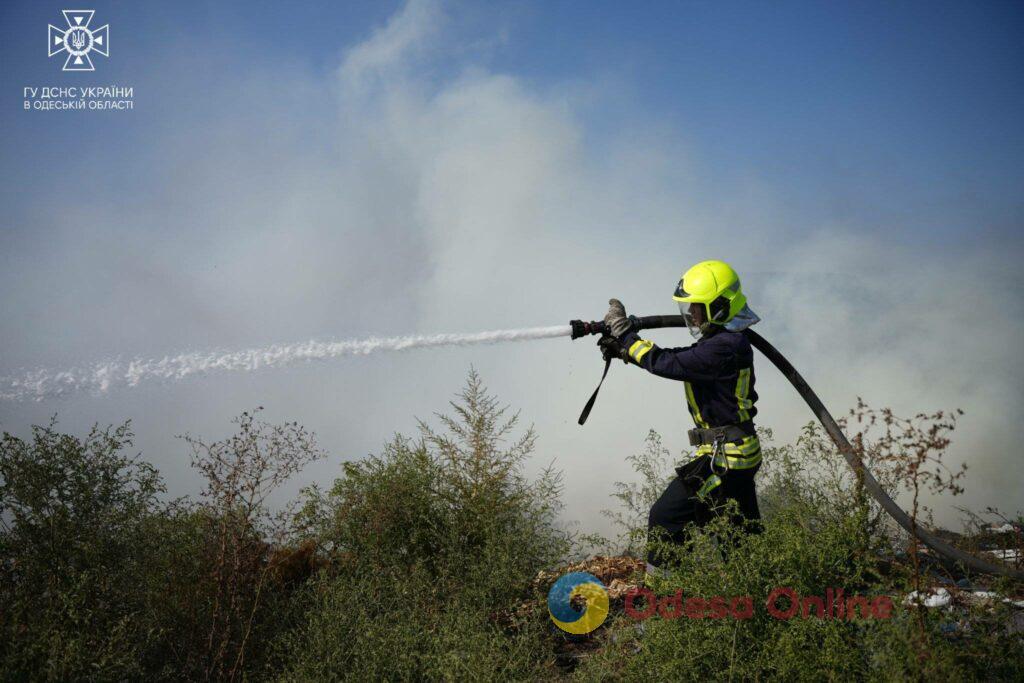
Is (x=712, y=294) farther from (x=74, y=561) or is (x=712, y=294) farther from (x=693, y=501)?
(x=74, y=561)

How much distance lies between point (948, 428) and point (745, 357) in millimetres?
1526

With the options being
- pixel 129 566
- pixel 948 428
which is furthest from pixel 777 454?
pixel 129 566

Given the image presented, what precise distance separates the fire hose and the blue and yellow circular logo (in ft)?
4.50

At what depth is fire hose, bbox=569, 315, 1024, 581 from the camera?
5.80 m

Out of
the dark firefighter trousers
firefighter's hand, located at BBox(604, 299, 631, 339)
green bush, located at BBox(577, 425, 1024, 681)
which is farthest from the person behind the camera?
firefighter's hand, located at BBox(604, 299, 631, 339)

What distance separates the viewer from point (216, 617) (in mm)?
5074

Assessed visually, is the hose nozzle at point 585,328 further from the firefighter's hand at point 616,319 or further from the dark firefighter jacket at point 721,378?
the dark firefighter jacket at point 721,378

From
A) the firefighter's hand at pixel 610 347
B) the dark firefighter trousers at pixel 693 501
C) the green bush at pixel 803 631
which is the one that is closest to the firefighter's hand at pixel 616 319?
the firefighter's hand at pixel 610 347

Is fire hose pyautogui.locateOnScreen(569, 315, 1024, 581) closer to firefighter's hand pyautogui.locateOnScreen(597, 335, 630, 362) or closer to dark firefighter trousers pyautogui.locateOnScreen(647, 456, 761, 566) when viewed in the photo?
firefighter's hand pyautogui.locateOnScreen(597, 335, 630, 362)

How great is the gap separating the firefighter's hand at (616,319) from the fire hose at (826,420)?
0.33 ft

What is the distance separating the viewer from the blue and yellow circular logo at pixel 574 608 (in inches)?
220

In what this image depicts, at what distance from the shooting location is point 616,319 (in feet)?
20.1

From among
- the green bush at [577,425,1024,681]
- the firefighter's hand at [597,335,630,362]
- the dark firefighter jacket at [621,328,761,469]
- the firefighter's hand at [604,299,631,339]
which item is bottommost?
the green bush at [577,425,1024,681]

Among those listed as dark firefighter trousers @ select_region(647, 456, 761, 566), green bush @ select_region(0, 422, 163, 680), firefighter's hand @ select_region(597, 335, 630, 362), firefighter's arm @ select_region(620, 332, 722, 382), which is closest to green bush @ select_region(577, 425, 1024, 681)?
dark firefighter trousers @ select_region(647, 456, 761, 566)
